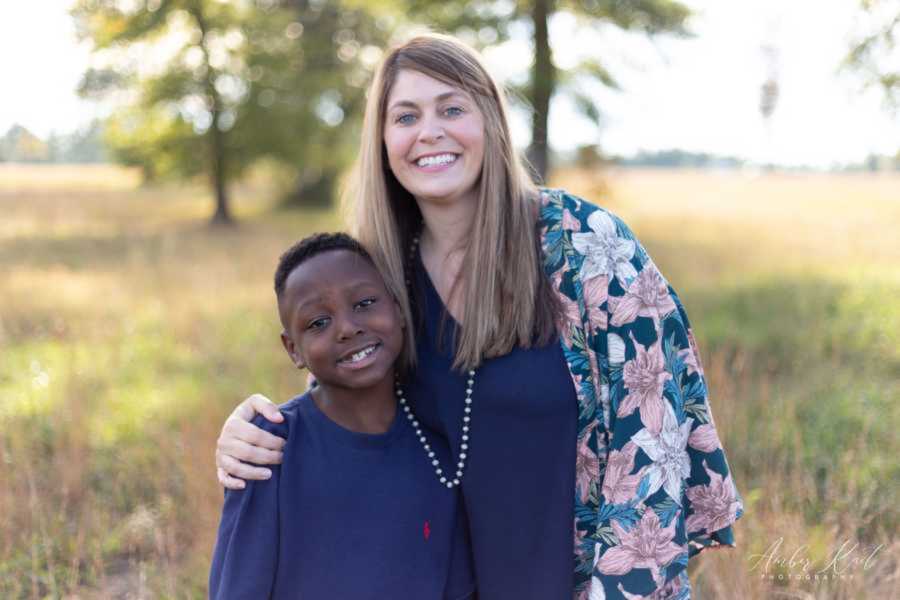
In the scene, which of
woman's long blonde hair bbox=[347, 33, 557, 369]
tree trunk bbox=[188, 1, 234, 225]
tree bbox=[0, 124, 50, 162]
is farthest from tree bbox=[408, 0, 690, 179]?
tree trunk bbox=[188, 1, 234, 225]

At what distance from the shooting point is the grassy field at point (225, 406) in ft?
10.5

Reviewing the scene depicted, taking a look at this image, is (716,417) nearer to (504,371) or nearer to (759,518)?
(759,518)

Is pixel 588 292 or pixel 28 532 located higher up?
pixel 588 292

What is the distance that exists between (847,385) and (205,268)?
27.7ft

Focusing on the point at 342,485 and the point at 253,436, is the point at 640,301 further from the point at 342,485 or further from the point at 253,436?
the point at 253,436

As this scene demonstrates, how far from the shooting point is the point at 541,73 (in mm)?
10617

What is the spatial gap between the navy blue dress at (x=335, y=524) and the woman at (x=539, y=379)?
0.23 ft

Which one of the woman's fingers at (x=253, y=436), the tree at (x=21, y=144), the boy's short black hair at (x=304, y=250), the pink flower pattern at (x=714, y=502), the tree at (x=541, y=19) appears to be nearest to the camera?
the woman's fingers at (x=253, y=436)

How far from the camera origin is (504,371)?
2123mm

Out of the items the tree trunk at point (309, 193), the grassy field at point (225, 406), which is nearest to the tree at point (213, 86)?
the tree trunk at point (309, 193)

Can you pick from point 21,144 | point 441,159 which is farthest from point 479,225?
point 21,144

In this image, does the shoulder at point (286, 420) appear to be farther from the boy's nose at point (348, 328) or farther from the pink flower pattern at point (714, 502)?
the pink flower pattern at point (714, 502)

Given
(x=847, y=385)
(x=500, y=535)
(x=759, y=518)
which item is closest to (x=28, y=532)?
(x=500, y=535)

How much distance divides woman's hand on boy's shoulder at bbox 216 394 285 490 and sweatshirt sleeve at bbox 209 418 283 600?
29mm
